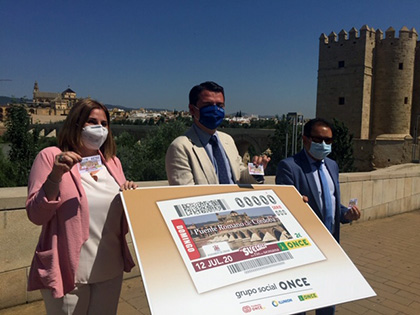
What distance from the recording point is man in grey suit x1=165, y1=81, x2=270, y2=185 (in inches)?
83.7

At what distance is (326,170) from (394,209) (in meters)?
5.79

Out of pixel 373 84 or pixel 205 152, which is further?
pixel 373 84

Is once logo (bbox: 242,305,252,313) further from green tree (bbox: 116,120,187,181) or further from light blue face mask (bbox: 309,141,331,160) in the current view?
green tree (bbox: 116,120,187,181)

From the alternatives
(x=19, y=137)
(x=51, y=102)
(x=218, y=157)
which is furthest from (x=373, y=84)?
(x=51, y=102)

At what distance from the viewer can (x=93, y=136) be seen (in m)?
1.81

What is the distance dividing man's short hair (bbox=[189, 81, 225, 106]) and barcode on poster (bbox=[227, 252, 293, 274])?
1.01 metres

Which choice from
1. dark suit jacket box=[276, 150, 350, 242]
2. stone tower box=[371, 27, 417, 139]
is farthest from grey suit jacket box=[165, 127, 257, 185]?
stone tower box=[371, 27, 417, 139]

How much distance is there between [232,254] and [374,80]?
40.9 m

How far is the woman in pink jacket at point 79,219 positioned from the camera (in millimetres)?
1655

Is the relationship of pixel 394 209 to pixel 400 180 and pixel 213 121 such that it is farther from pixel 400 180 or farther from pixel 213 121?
pixel 213 121

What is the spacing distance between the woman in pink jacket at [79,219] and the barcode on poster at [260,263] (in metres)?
0.61

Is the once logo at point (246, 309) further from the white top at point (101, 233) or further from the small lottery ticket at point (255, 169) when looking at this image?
the small lottery ticket at point (255, 169)

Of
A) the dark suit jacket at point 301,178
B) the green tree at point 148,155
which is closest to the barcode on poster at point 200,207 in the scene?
the dark suit jacket at point 301,178

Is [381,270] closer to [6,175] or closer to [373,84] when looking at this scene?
[6,175]
